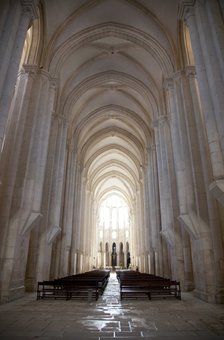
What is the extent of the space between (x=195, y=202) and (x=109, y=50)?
1281 cm

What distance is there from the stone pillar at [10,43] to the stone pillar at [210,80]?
627 centimetres

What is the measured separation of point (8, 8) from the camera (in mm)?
8445

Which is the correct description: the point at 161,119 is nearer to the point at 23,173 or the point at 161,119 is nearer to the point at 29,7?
the point at 23,173

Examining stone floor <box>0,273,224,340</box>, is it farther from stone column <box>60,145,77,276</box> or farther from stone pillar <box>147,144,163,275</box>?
stone pillar <box>147,144,163,275</box>

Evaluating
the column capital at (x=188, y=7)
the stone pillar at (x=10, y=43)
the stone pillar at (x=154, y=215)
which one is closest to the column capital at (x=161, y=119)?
the stone pillar at (x=154, y=215)

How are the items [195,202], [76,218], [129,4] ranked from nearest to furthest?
[195,202]
[129,4]
[76,218]

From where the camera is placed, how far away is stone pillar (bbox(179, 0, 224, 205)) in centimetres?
762

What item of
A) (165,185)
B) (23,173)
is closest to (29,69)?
(23,173)

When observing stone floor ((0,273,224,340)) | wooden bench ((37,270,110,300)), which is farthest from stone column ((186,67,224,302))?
wooden bench ((37,270,110,300))

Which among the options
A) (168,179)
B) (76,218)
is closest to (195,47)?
(168,179)

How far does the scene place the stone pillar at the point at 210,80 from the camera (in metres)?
7.62

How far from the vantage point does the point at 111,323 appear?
5.66 meters

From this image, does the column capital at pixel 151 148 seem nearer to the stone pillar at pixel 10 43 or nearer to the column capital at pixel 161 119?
the column capital at pixel 161 119

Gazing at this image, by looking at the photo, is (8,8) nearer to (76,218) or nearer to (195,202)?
(195,202)
